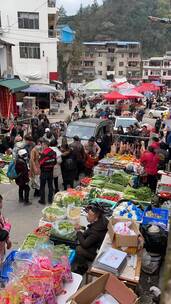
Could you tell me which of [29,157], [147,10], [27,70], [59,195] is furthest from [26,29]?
[147,10]

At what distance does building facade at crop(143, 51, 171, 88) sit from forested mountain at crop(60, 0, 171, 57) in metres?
20.7

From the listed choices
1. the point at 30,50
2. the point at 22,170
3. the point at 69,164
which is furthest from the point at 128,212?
the point at 30,50

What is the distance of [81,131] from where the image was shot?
12820 mm

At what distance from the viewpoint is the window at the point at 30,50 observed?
34500 millimetres

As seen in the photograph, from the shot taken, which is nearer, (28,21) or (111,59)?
(28,21)

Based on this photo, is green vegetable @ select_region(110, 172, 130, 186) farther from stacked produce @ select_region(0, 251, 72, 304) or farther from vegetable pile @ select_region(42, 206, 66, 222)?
stacked produce @ select_region(0, 251, 72, 304)

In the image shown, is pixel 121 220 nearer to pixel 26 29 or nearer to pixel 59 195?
pixel 59 195

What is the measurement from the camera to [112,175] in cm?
891

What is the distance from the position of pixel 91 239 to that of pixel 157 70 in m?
77.0

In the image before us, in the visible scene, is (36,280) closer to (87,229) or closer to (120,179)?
(87,229)

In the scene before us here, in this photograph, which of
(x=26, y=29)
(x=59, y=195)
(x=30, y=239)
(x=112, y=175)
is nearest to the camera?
(x=30, y=239)

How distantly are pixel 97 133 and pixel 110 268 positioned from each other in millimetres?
8374

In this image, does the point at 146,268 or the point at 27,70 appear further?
the point at 27,70

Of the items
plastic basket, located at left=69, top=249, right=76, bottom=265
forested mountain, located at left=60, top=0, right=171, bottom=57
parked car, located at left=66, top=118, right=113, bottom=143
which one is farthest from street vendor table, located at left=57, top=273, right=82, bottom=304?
forested mountain, located at left=60, top=0, right=171, bottom=57
